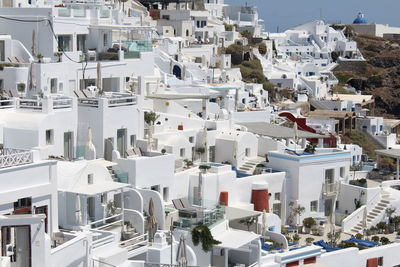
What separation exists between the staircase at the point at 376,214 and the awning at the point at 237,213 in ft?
21.6

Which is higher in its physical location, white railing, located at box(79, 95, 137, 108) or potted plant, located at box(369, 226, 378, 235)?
white railing, located at box(79, 95, 137, 108)

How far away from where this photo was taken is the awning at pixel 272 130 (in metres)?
41.4

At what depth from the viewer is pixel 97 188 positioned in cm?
2720

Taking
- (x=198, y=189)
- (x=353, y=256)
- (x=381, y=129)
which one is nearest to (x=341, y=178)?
(x=353, y=256)

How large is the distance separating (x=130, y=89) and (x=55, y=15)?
4.70 m

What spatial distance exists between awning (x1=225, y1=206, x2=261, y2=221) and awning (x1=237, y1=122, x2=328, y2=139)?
315 inches

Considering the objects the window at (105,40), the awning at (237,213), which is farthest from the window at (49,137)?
the window at (105,40)

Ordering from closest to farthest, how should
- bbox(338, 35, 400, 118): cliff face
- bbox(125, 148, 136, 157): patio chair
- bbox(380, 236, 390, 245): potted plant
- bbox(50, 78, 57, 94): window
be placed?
bbox(125, 148, 136, 157): patio chair
bbox(50, 78, 57, 94): window
bbox(380, 236, 390, 245): potted plant
bbox(338, 35, 400, 118): cliff face

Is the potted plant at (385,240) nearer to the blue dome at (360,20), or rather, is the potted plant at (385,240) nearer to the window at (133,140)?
the window at (133,140)

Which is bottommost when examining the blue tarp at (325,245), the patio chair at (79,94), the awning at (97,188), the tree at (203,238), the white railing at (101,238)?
the blue tarp at (325,245)

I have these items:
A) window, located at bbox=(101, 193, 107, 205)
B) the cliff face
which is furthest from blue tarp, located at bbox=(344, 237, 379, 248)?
the cliff face

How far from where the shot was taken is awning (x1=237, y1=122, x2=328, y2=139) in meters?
41.4

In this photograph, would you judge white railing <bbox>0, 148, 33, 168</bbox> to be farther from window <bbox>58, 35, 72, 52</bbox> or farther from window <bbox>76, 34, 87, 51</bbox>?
window <bbox>76, 34, 87, 51</bbox>

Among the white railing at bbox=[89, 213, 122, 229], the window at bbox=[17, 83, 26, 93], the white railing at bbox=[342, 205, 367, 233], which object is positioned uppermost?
the window at bbox=[17, 83, 26, 93]
